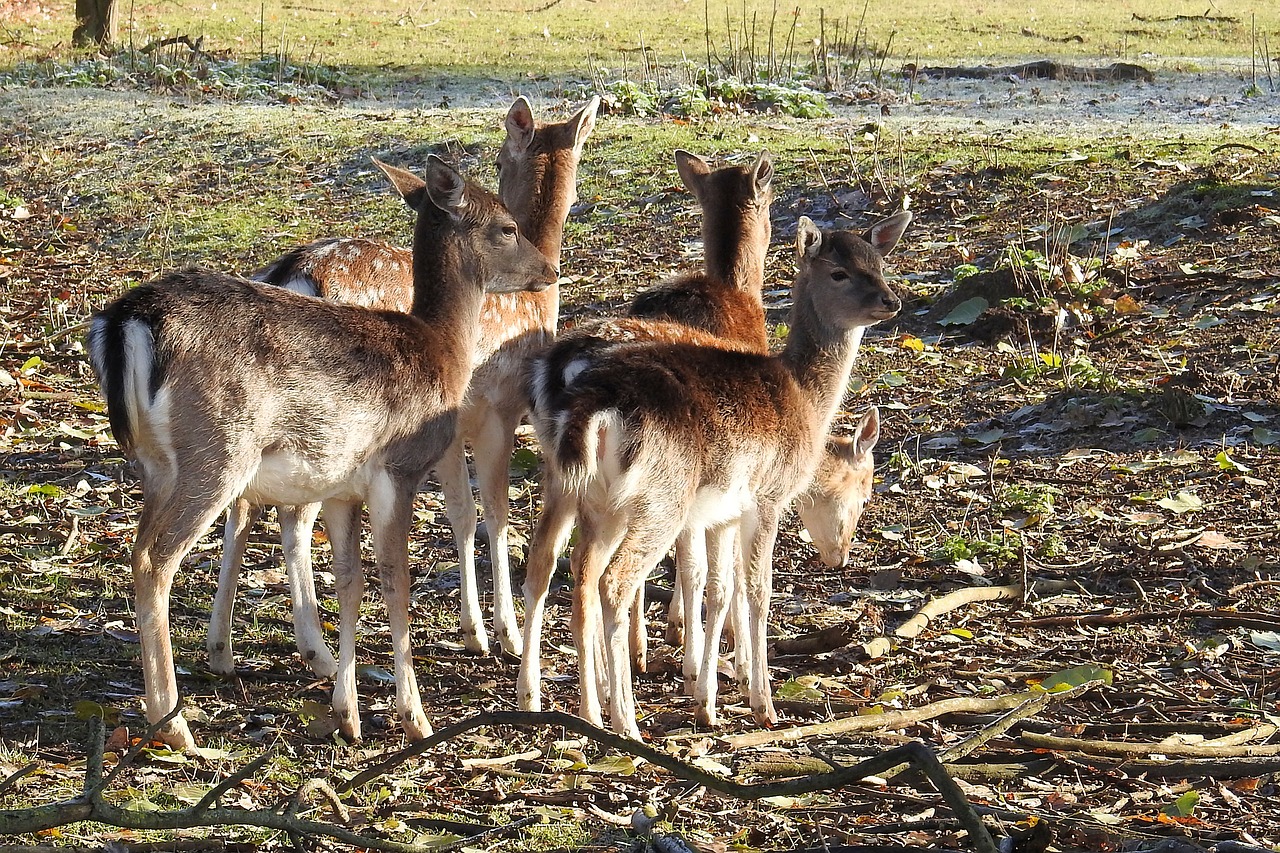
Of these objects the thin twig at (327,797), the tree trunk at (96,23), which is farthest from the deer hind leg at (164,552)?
the tree trunk at (96,23)

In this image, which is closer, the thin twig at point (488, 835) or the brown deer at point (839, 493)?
the thin twig at point (488, 835)

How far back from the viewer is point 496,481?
639 centimetres

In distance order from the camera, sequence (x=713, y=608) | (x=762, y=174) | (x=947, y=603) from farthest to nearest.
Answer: (x=762, y=174) < (x=947, y=603) < (x=713, y=608)

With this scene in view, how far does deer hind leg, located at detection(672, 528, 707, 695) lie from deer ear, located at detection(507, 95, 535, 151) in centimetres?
268

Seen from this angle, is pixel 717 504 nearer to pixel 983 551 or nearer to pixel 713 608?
pixel 713 608

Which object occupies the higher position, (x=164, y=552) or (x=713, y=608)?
(x=164, y=552)

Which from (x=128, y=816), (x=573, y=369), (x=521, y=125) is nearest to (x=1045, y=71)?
(x=521, y=125)

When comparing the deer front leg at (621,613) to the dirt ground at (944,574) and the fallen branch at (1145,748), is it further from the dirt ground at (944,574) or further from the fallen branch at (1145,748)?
the fallen branch at (1145,748)

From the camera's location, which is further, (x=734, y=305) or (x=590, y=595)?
(x=734, y=305)

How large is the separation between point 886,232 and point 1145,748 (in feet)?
9.58

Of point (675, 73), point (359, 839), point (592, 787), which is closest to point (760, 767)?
point (592, 787)

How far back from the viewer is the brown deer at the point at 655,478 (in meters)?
5.07

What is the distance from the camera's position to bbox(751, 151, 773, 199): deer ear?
7.09m

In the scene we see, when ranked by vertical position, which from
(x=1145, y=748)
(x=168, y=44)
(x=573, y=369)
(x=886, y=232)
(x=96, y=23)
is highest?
(x=96, y=23)
